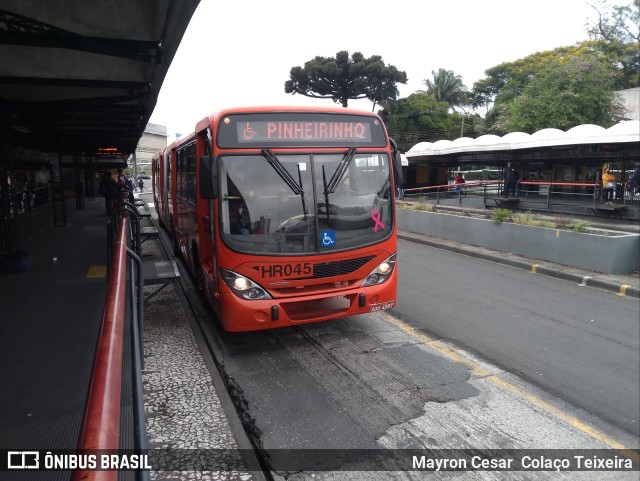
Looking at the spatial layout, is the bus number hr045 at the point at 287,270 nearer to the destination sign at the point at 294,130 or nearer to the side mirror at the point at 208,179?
the side mirror at the point at 208,179

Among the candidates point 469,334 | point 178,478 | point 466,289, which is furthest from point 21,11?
point 466,289

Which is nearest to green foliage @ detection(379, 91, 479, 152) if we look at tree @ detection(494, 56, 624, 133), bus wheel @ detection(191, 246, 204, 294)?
tree @ detection(494, 56, 624, 133)

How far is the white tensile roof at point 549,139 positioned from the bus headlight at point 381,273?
12.6 m

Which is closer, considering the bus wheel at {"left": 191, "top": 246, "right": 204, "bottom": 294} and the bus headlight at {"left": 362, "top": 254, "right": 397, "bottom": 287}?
the bus headlight at {"left": 362, "top": 254, "right": 397, "bottom": 287}

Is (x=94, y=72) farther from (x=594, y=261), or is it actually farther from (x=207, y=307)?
(x=594, y=261)

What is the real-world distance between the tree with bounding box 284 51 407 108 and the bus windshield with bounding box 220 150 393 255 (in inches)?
1683

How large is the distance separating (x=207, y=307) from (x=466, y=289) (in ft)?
16.2

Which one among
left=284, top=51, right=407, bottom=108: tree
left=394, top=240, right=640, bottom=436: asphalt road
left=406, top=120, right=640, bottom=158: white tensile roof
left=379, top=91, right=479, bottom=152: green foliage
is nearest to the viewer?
left=394, top=240, right=640, bottom=436: asphalt road

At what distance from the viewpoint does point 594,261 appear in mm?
9773

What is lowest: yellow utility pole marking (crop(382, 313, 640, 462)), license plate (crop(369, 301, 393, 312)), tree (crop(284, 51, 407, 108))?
yellow utility pole marking (crop(382, 313, 640, 462))

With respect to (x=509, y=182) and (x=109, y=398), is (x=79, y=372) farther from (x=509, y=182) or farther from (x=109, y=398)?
(x=509, y=182)

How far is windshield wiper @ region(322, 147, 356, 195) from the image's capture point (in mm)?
5367

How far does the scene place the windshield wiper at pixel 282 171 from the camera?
5215mm

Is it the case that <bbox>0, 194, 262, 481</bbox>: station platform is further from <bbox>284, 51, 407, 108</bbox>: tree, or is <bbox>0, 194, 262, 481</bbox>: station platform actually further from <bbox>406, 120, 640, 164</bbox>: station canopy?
<bbox>284, 51, 407, 108</bbox>: tree
